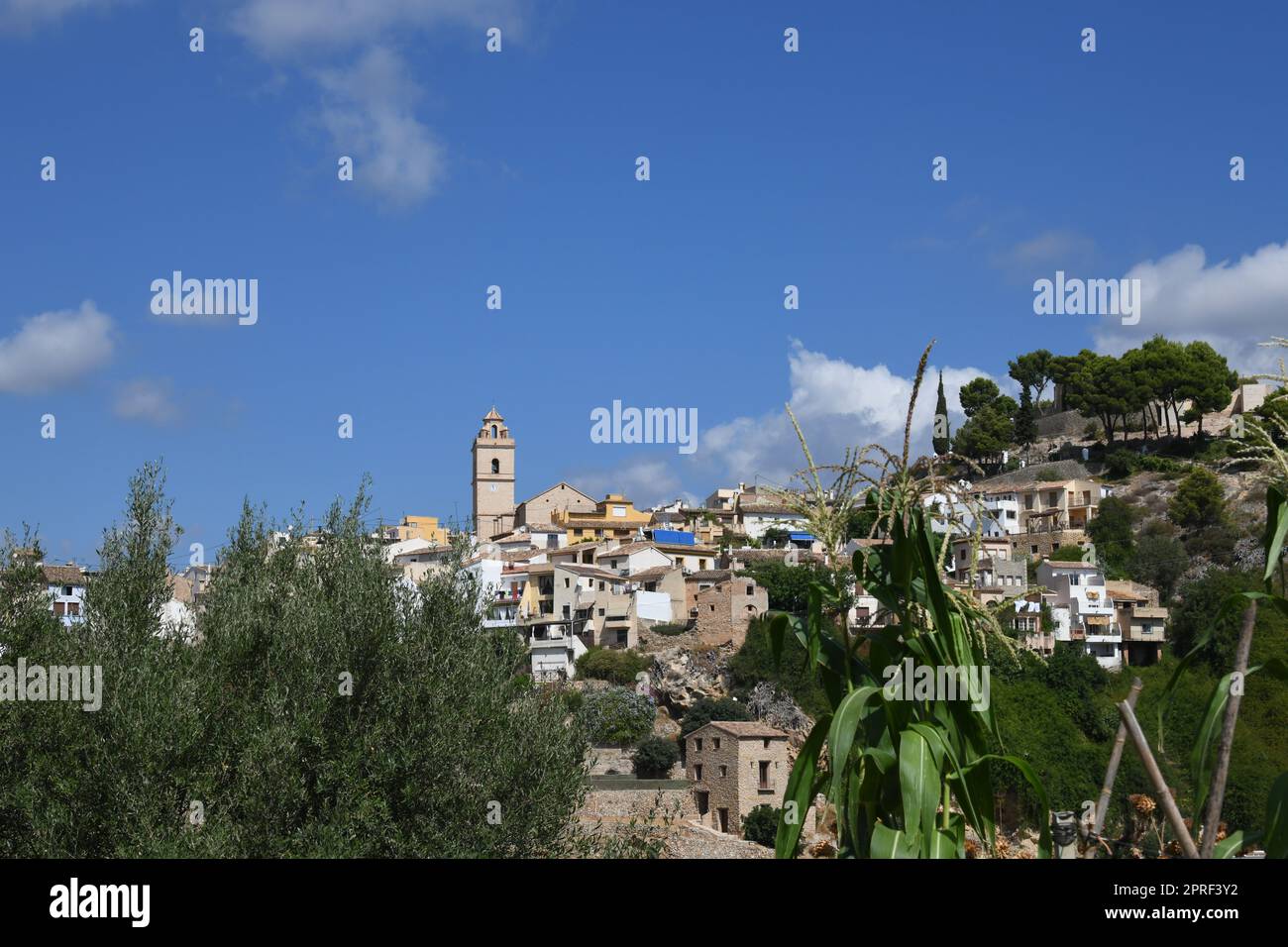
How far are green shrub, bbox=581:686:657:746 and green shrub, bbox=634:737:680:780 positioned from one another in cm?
139

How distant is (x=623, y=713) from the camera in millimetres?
46062

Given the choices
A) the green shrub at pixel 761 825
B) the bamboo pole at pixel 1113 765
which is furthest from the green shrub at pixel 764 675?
the bamboo pole at pixel 1113 765

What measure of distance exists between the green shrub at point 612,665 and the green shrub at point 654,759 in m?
8.55

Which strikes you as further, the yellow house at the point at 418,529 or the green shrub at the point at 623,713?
the yellow house at the point at 418,529

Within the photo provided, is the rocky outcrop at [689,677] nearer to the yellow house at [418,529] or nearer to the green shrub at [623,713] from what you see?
the green shrub at [623,713]

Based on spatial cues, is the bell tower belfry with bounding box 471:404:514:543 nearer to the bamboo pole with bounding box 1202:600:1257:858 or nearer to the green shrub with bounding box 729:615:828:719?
the green shrub with bounding box 729:615:828:719

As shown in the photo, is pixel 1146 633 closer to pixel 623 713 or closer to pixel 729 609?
pixel 729 609

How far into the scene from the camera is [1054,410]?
89875 mm

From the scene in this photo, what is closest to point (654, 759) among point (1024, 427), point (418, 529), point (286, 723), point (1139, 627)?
point (1139, 627)

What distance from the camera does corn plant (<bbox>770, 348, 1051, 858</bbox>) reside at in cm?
396

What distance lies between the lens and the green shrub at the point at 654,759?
42656 millimetres
